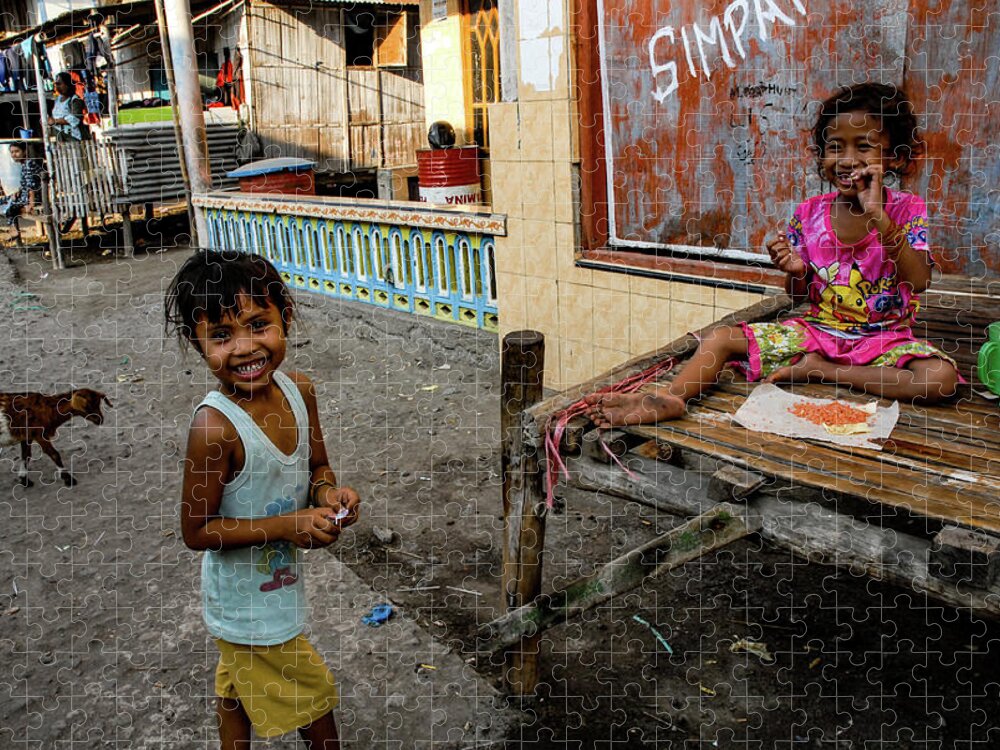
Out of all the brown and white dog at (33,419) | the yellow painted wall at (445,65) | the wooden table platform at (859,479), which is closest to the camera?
the wooden table platform at (859,479)

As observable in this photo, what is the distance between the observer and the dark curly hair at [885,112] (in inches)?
123

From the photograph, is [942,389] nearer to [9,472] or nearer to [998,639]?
[998,639]

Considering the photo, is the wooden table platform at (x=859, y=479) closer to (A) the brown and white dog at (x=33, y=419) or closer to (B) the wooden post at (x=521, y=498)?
(B) the wooden post at (x=521, y=498)

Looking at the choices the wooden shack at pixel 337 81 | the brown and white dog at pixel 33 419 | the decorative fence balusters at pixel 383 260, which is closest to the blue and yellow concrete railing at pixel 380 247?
the decorative fence balusters at pixel 383 260

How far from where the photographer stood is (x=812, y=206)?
11.4ft

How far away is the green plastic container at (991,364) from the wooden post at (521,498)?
156 cm

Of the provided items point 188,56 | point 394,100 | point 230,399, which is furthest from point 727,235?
point 394,100

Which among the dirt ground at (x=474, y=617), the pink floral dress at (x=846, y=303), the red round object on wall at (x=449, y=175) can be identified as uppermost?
the red round object on wall at (x=449, y=175)

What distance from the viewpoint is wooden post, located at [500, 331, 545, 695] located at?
315 cm

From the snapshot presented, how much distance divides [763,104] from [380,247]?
4.14 m

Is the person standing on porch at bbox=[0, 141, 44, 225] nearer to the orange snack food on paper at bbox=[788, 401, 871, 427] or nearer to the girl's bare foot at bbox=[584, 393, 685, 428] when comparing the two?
the girl's bare foot at bbox=[584, 393, 685, 428]

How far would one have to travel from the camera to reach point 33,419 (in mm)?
5336

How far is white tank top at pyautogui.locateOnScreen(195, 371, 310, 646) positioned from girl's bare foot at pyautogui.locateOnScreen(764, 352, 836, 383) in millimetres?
1763

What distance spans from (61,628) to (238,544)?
2.19 m
